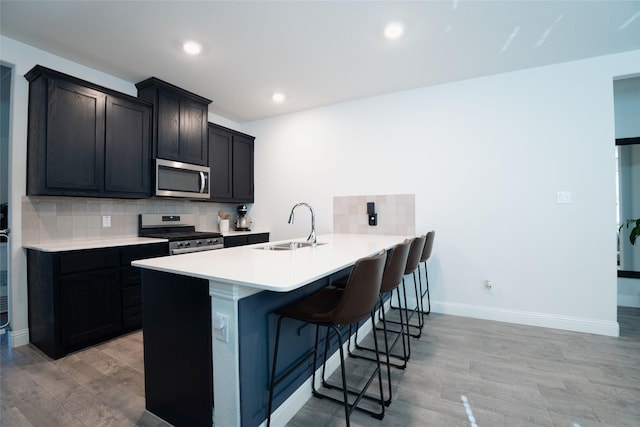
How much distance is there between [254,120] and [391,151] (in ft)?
7.42

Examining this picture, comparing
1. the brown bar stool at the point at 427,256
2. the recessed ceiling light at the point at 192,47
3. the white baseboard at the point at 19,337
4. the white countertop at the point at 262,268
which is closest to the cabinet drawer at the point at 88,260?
the white baseboard at the point at 19,337

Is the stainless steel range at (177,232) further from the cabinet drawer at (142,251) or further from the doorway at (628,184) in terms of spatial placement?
the doorway at (628,184)

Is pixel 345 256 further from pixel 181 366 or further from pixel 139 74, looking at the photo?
pixel 139 74

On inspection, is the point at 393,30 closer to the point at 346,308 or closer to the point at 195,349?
the point at 346,308

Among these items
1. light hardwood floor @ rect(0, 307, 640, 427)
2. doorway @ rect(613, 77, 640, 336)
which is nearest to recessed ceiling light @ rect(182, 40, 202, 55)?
light hardwood floor @ rect(0, 307, 640, 427)

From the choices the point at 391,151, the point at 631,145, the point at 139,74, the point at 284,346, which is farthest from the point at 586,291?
the point at 139,74

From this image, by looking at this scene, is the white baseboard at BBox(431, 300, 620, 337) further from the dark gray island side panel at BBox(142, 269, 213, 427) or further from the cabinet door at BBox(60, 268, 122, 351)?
the cabinet door at BBox(60, 268, 122, 351)

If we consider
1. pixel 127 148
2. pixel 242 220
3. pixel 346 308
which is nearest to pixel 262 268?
pixel 346 308

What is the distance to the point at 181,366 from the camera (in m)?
1.45

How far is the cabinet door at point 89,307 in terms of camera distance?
2291 millimetres

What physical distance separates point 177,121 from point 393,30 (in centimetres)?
247

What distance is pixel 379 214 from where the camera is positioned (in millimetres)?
3574

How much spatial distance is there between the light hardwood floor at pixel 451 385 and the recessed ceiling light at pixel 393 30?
2554mm

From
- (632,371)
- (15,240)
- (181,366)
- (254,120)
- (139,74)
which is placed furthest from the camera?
(254,120)
